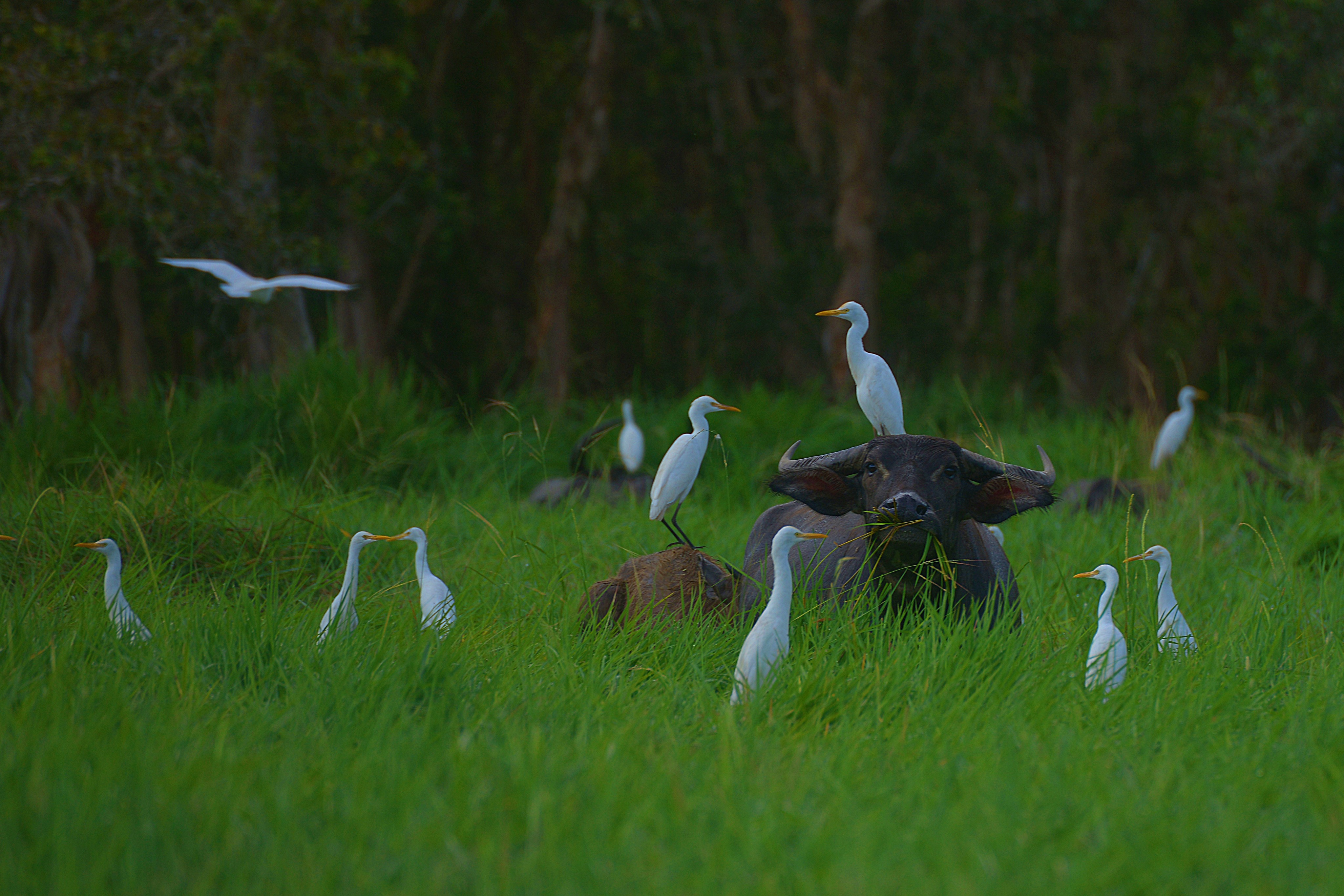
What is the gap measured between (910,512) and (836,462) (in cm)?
68

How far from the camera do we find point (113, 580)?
488cm

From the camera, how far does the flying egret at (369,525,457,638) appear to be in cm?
478

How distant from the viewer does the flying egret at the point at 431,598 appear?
478cm

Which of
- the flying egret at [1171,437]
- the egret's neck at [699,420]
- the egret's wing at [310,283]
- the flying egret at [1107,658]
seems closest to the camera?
the flying egret at [1107,658]

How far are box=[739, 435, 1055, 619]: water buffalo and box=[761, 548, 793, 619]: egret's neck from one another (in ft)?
1.63

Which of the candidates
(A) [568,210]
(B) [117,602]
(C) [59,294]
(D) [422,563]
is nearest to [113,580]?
(B) [117,602]

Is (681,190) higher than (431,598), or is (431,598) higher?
(431,598)

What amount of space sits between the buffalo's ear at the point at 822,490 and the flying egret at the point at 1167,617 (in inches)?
44.1

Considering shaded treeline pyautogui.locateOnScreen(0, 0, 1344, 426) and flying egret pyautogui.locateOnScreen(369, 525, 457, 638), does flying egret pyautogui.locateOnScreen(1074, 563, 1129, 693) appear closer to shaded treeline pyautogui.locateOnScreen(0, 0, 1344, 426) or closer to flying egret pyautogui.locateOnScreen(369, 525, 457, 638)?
flying egret pyautogui.locateOnScreen(369, 525, 457, 638)

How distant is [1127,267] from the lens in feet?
64.2

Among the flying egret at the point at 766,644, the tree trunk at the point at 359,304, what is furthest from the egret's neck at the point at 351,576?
the tree trunk at the point at 359,304

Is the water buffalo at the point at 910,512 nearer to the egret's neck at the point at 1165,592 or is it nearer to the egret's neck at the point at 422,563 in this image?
the egret's neck at the point at 1165,592

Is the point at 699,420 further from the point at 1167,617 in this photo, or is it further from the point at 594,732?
the point at 594,732

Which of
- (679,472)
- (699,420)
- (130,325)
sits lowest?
(130,325)
